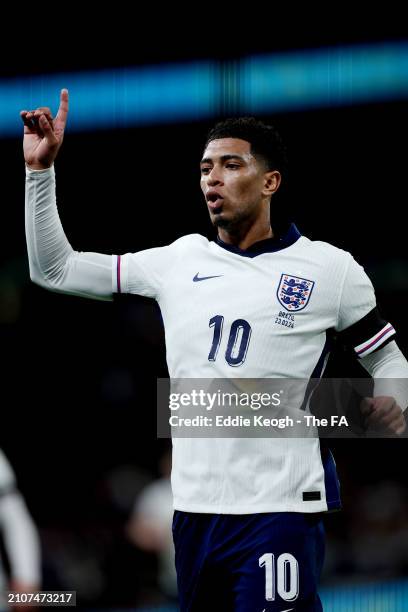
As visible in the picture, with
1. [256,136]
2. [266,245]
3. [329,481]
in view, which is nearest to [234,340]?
[266,245]

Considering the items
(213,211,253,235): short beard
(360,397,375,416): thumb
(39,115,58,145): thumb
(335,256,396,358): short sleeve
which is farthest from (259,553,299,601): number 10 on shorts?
(39,115,58,145): thumb

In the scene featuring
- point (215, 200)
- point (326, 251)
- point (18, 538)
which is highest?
point (215, 200)

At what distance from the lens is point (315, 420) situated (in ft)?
11.1

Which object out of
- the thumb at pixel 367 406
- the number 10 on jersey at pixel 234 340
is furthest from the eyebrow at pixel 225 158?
the thumb at pixel 367 406

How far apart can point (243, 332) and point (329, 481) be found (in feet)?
1.80

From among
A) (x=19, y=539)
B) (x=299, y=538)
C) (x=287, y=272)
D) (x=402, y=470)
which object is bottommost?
(x=402, y=470)

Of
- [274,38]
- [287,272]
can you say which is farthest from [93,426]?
[287,272]

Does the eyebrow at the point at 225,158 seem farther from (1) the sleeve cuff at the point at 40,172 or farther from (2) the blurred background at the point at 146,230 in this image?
(2) the blurred background at the point at 146,230

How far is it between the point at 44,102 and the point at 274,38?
56.4 inches

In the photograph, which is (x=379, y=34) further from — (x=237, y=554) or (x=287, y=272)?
(x=237, y=554)

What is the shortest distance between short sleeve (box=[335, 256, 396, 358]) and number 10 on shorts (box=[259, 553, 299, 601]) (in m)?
0.75

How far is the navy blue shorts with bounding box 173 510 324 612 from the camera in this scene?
10.5ft

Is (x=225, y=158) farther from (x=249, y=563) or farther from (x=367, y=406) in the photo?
(x=249, y=563)

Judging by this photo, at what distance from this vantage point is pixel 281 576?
3.20 meters
